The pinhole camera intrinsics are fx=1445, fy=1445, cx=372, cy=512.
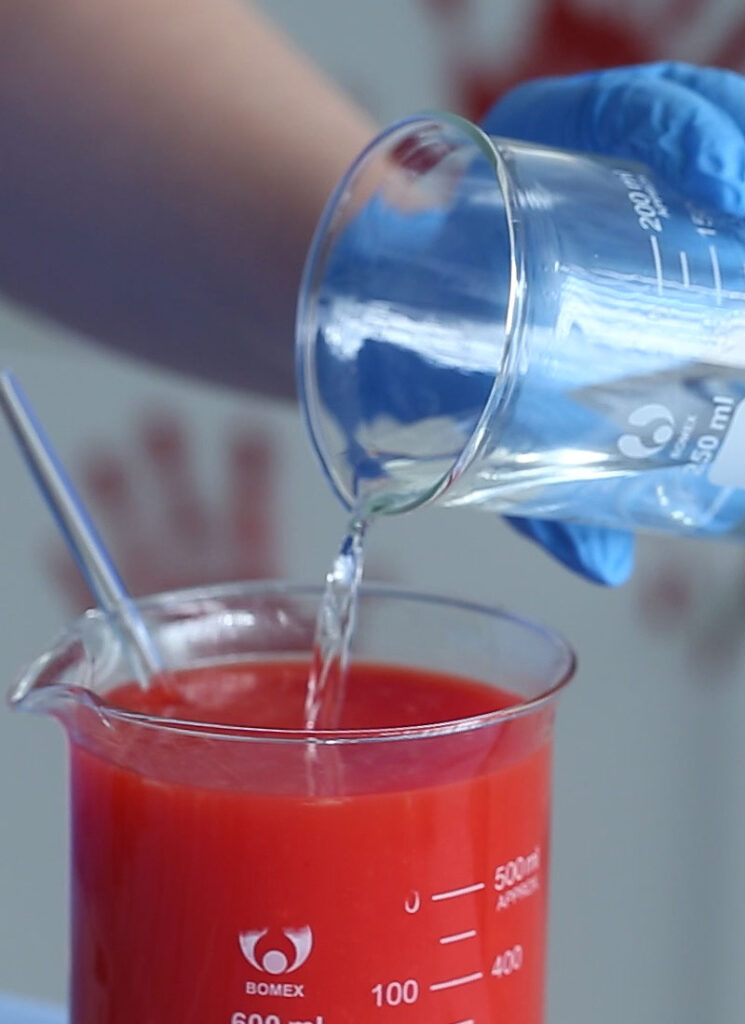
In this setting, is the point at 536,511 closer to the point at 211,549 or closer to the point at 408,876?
the point at 408,876

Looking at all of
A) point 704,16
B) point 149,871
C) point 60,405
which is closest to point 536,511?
point 149,871

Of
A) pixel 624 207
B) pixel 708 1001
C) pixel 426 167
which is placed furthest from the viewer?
pixel 708 1001

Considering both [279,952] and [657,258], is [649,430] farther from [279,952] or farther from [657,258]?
[279,952]

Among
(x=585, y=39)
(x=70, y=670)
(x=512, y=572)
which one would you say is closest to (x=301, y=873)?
(x=70, y=670)

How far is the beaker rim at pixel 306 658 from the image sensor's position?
24.3 inches

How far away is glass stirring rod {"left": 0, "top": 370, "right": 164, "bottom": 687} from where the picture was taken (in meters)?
0.80

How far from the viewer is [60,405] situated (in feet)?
6.07

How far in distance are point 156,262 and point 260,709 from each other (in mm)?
523

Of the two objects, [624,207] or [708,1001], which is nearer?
[624,207]

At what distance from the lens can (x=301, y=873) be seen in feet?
2.08

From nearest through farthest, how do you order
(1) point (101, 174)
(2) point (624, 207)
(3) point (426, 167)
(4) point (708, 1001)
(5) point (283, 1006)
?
(5) point (283, 1006) → (2) point (624, 207) → (3) point (426, 167) → (1) point (101, 174) → (4) point (708, 1001)

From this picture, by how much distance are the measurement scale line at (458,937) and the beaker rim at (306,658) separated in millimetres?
95

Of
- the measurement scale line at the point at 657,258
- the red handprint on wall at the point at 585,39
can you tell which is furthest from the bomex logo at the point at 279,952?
the red handprint on wall at the point at 585,39

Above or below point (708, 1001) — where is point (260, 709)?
above
